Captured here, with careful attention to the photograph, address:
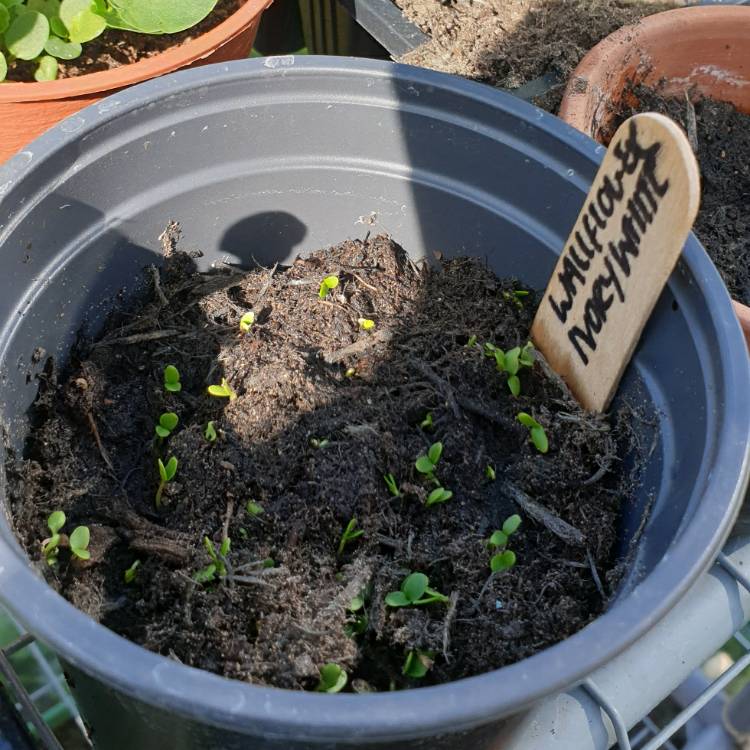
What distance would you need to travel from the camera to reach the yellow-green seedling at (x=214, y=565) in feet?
2.57

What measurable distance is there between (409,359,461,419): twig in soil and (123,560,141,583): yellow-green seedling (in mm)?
383

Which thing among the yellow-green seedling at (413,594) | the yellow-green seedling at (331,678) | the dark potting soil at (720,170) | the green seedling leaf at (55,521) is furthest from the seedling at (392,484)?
the dark potting soil at (720,170)

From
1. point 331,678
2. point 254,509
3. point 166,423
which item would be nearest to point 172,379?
point 166,423

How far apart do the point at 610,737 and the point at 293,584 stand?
1.06ft

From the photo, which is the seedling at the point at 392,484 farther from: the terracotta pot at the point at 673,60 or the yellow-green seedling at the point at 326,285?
the terracotta pot at the point at 673,60

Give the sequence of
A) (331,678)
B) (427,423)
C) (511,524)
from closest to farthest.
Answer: (331,678) < (511,524) < (427,423)

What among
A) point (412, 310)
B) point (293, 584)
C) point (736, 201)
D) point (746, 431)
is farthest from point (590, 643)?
point (736, 201)

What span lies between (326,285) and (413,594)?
1.41ft

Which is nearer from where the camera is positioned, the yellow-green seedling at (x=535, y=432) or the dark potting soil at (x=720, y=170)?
the yellow-green seedling at (x=535, y=432)

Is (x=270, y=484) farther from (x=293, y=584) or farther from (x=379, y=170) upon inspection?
(x=379, y=170)

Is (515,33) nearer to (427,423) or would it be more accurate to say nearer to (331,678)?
(427,423)

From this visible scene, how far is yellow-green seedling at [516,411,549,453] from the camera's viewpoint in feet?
2.88

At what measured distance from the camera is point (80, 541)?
0.77 m

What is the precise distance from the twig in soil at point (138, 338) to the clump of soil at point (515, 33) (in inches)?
26.4
